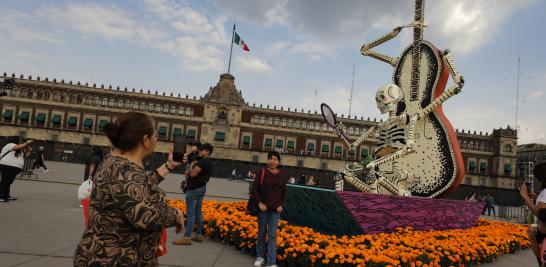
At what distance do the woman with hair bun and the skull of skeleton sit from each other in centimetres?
683

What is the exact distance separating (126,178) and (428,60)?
8.03 meters

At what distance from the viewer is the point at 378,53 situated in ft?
29.9

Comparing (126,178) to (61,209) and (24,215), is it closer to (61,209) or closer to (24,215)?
(24,215)

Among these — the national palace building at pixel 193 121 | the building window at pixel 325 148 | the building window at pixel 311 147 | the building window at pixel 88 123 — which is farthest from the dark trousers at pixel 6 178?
the building window at pixel 325 148

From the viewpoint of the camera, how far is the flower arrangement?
4.50m

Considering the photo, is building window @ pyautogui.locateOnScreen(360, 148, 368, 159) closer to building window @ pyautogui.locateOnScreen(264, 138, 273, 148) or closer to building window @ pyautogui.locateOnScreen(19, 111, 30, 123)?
building window @ pyautogui.locateOnScreen(264, 138, 273, 148)

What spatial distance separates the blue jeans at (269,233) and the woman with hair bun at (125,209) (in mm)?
2709

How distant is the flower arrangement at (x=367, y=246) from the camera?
450cm

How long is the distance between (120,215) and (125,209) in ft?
0.34

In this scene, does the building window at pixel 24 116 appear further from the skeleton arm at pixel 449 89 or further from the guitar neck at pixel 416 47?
the skeleton arm at pixel 449 89

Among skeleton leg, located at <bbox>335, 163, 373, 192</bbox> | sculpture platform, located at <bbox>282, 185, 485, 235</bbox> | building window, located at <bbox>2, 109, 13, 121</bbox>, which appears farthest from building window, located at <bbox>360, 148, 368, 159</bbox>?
building window, located at <bbox>2, 109, 13, 121</bbox>

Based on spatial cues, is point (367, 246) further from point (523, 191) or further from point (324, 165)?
point (324, 165)

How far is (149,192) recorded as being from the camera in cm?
190

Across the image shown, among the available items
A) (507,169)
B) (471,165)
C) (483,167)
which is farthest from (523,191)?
(507,169)
